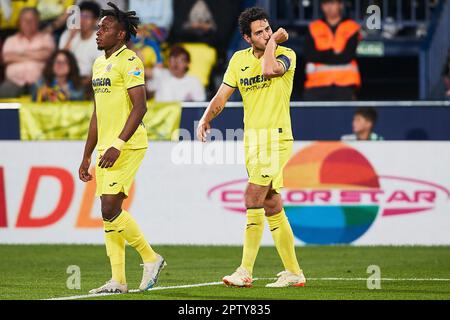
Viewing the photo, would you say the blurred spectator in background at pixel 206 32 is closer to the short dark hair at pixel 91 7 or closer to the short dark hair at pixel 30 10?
the short dark hair at pixel 91 7

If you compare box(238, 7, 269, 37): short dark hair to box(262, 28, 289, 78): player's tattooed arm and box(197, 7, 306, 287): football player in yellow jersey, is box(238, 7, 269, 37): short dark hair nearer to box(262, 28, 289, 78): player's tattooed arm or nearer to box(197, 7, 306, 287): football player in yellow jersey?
box(197, 7, 306, 287): football player in yellow jersey

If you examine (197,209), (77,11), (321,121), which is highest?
(77,11)

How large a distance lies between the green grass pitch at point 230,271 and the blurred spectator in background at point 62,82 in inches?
144

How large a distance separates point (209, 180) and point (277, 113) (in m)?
5.87

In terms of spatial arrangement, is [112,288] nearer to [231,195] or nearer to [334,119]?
[231,195]

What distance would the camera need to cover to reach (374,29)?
21.9 meters

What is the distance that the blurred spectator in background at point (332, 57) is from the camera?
1931cm

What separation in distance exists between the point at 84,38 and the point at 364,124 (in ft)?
17.6

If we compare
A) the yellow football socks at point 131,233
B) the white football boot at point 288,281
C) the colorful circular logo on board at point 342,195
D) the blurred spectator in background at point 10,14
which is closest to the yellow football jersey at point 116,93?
the yellow football socks at point 131,233
